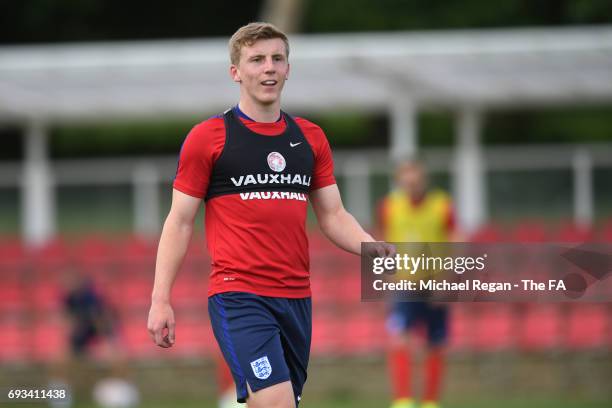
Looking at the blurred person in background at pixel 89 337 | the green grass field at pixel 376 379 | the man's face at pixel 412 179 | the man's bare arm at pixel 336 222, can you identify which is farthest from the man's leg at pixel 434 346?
the man's bare arm at pixel 336 222

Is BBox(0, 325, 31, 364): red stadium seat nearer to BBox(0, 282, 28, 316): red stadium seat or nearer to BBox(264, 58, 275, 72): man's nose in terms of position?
BBox(0, 282, 28, 316): red stadium seat

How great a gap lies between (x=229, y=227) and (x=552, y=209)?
579 inches

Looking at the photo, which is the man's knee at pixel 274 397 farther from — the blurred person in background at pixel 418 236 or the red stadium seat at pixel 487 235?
the red stadium seat at pixel 487 235

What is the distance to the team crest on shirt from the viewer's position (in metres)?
5.39

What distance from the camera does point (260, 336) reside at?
527 cm

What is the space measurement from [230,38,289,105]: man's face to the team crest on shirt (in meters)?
0.23

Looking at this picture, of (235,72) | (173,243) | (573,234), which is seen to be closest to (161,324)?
(173,243)

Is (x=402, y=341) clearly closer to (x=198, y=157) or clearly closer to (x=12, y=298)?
(x=198, y=157)

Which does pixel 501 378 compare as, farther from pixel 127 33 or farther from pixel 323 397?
pixel 127 33

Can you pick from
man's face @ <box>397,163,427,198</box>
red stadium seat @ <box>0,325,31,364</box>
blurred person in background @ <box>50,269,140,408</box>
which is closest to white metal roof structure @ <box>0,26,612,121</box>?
red stadium seat @ <box>0,325,31,364</box>

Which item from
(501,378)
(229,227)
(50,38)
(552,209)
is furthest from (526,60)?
(50,38)

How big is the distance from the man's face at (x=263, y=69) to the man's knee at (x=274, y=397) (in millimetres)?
1224

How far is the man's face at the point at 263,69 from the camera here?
210 inches

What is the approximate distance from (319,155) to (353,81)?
532 inches
